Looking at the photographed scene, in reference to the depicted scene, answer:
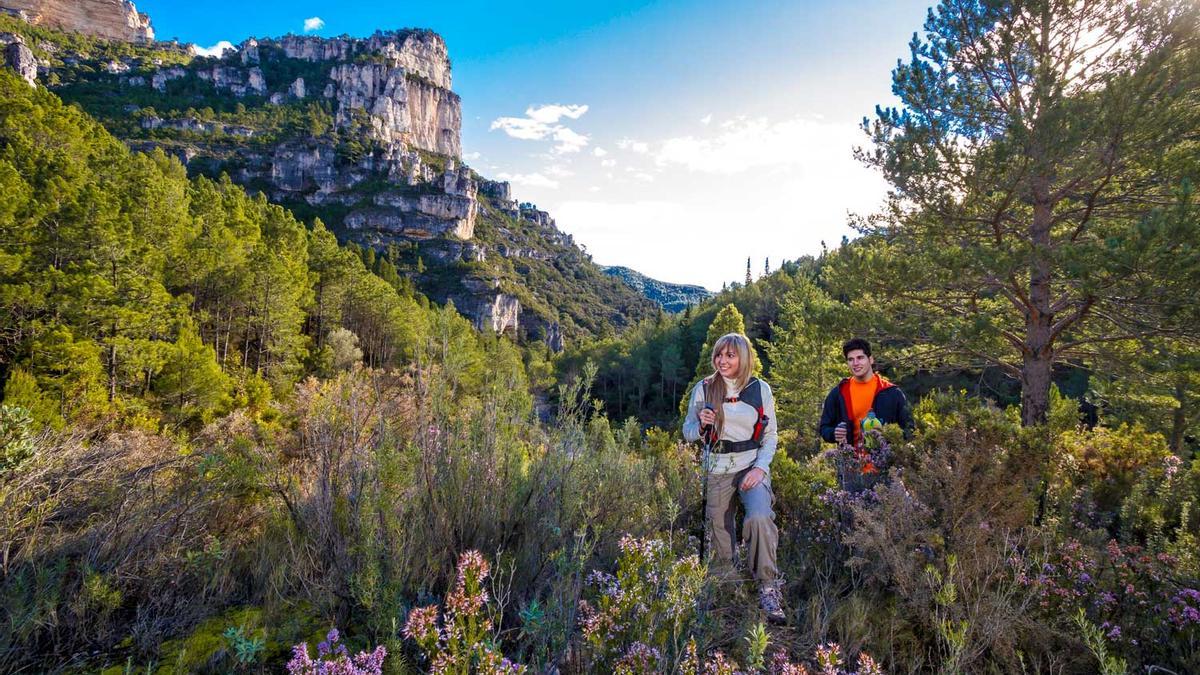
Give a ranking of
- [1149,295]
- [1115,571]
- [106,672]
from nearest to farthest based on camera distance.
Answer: [106,672]
[1115,571]
[1149,295]

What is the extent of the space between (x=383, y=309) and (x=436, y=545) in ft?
102

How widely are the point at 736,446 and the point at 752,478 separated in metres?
0.24

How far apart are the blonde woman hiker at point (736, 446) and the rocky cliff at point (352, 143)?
216ft

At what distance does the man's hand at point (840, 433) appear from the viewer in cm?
400

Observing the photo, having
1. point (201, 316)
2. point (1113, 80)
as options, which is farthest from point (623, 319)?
point (1113, 80)

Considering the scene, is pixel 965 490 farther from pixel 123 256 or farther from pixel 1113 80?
pixel 123 256

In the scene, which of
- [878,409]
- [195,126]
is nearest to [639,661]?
[878,409]

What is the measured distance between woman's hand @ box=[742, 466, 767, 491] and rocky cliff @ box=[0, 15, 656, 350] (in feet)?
218

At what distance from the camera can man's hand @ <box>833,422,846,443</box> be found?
4000 mm

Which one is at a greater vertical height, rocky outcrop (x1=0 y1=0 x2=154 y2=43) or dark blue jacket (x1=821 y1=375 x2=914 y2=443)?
rocky outcrop (x1=0 y1=0 x2=154 y2=43)

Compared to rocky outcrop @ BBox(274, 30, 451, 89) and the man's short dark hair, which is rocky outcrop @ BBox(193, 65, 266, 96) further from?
the man's short dark hair

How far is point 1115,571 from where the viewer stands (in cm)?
254

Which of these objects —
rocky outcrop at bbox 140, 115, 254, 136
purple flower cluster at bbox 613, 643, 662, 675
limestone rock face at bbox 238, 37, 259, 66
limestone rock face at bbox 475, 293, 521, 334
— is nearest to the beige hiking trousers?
purple flower cluster at bbox 613, 643, 662, 675

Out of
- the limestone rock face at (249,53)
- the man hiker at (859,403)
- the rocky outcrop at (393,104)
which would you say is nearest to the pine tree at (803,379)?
the man hiker at (859,403)
